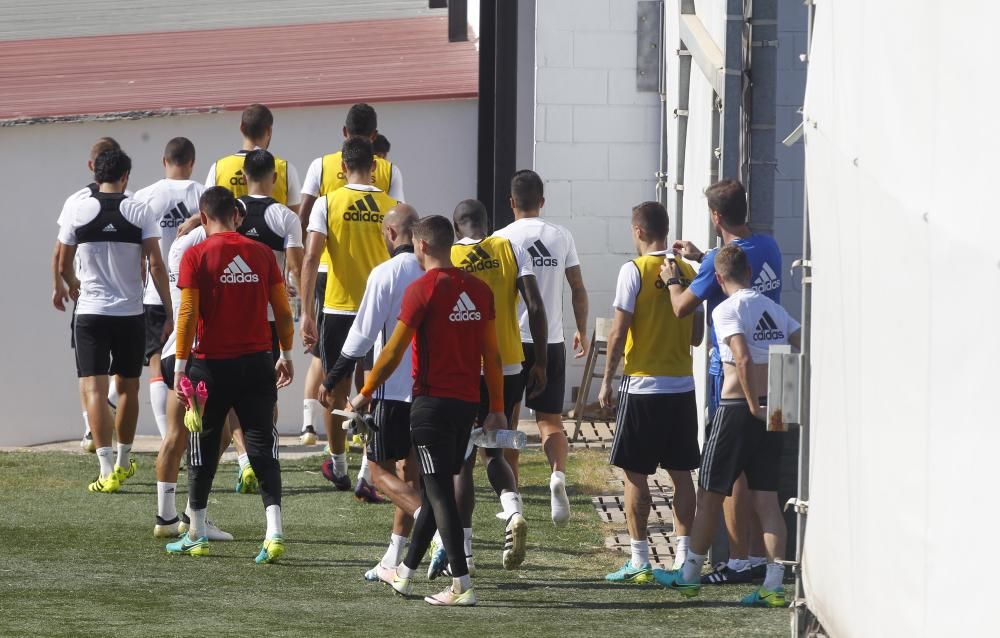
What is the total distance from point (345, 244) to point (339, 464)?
55.9 inches

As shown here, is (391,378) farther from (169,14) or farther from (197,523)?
(169,14)

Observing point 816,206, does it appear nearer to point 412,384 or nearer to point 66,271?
point 412,384

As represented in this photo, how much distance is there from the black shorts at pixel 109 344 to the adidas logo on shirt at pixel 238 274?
2401 millimetres

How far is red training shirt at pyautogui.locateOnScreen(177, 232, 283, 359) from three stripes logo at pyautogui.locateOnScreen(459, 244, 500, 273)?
0.99m

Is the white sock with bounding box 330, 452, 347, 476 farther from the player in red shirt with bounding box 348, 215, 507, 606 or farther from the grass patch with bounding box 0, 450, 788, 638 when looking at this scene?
the player in red shirt with bounding box 348, 215, 507, 606

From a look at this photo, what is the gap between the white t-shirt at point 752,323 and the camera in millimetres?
6969

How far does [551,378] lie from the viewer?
344 inches

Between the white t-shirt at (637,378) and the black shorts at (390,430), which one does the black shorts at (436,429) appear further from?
the white t-shirt at (637,378)

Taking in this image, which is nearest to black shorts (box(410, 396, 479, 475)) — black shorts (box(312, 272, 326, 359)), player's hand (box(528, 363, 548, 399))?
player's hand (box(528, 363, 548, 399))

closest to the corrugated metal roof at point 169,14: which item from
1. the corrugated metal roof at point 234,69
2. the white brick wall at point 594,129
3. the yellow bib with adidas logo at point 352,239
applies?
the corrugated metal roof at point 234,69

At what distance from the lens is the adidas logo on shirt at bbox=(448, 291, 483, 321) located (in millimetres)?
6727

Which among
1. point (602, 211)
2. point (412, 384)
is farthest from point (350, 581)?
point (602, 211)

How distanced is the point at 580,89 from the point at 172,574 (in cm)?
643

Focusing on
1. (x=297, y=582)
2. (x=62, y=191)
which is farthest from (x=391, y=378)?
(x=62, y=191)
